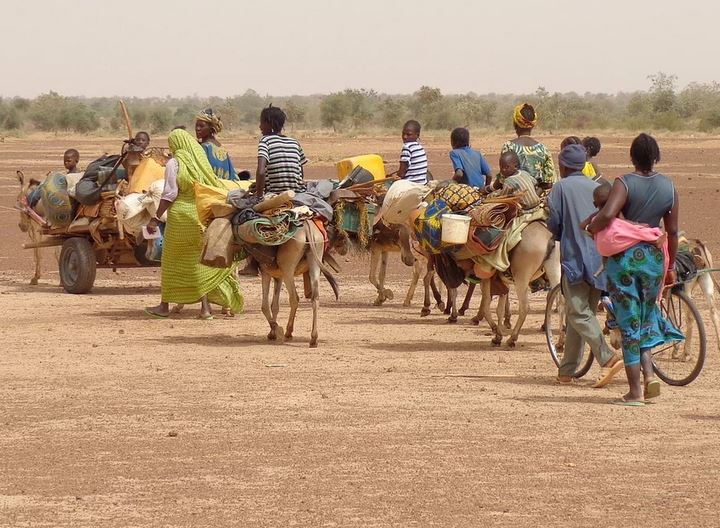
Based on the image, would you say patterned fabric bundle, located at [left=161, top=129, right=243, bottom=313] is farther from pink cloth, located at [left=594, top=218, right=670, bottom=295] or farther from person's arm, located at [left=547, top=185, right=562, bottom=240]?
pink cloth, located at [left=594, top=218, right=670, bottom=295]

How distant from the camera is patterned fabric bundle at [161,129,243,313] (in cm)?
1512

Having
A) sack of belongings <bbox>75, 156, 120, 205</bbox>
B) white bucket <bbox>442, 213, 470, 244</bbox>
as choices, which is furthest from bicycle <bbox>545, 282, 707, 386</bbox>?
sack of belongings <bbox>75, 156, 120, 205</bbox>

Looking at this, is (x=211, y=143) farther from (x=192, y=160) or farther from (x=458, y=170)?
(x=458, y=170)

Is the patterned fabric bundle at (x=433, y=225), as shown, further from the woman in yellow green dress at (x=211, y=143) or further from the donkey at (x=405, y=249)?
the woman in yellow green dress at (x=211, y=143)

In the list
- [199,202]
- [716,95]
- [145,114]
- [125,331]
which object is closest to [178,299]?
[125,331]

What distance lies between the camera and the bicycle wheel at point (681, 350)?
10.9 m

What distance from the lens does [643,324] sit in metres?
10.2

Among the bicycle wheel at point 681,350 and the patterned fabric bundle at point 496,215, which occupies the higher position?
the patterned fabric bundle at point 496,215

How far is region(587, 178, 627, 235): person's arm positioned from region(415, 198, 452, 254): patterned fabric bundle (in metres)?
3.71

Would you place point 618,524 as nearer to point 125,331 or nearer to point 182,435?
point 182,435

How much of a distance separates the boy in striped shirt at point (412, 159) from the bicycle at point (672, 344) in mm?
3249

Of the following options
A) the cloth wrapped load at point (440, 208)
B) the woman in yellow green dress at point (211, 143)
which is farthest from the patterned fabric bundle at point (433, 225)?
the woman in yellow green dress at point (211, 143)

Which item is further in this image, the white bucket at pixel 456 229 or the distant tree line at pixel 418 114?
the distant tree line at pixel 418 114

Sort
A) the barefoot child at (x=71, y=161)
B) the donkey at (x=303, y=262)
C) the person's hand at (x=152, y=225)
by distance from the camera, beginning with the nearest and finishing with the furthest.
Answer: the donkey at (x=303, y=262), the person's hand at (x=152, y=225), the barefoot child at (x=71, y=161)
